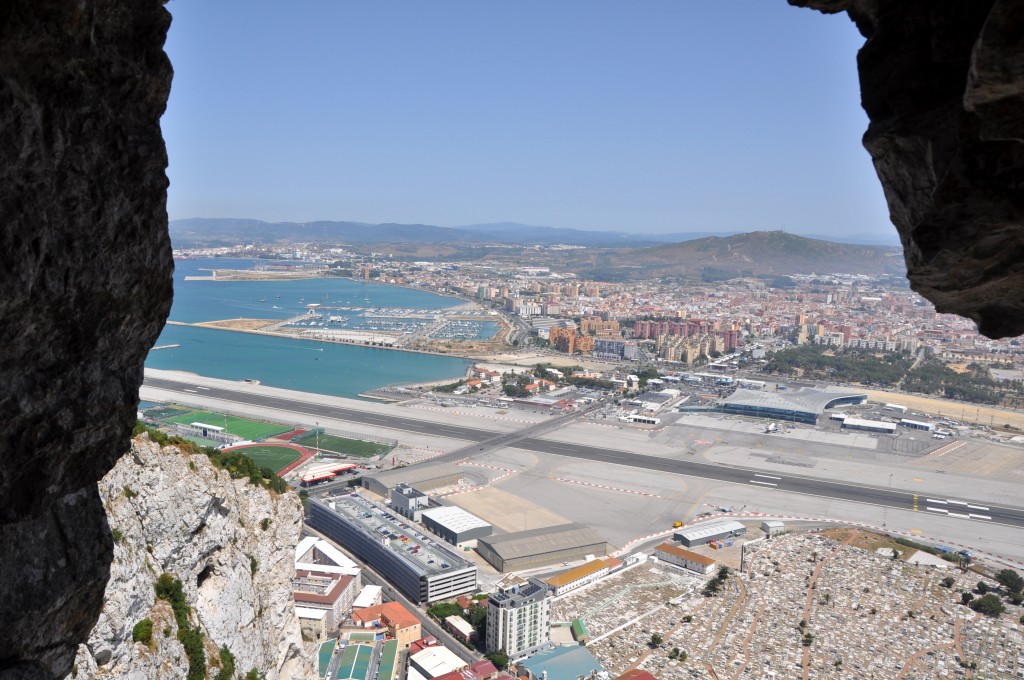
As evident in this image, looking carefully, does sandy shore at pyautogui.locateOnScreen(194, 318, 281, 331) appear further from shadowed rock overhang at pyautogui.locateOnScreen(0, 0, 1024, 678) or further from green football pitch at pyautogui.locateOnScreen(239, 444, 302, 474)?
shadowed rock overhang at pyautogui.locateOnScreen(0, 0, 1024, 678)

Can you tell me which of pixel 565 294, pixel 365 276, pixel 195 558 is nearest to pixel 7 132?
pixel 195 558

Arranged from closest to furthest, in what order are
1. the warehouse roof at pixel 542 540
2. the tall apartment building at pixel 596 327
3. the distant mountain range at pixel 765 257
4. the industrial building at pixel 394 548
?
the industrial building at pixel 394 548
the warehouse roof at pixel 542 540
the tall apartment building at pixel 596 327
the distant mountain range at pixel 765 257

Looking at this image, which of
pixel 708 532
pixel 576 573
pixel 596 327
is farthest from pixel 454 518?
pixel 596 327

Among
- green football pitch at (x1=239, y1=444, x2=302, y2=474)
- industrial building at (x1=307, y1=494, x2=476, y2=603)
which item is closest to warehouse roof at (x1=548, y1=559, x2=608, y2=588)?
industrial building at (x1=307, y1=494, x2=476, y2=603)

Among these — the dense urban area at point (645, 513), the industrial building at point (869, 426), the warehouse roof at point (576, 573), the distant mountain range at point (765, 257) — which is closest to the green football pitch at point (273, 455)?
the dense urban area at point (645, 513)

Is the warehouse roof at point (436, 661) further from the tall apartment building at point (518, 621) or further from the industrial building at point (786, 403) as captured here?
the industrial building at point (786, 403)
